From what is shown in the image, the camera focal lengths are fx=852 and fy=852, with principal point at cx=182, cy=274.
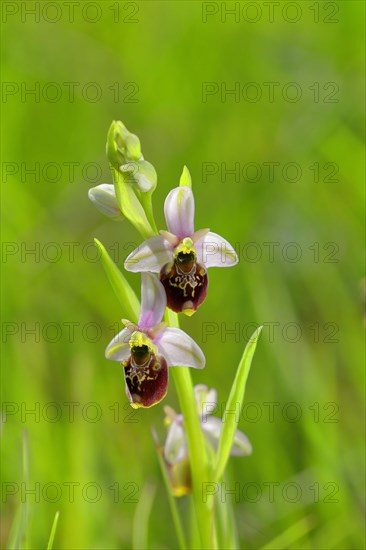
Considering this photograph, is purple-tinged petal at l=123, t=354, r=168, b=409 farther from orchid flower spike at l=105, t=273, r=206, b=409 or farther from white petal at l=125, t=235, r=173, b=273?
white petal at l=125, t=235, r=173, b=273

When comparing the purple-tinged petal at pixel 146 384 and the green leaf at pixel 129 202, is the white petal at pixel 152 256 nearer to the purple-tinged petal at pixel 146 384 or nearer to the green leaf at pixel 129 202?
the green leaf at pixel 129 202

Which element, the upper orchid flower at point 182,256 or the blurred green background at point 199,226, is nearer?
the upper orchid flower at point 182,256

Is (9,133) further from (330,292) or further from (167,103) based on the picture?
(330,292)

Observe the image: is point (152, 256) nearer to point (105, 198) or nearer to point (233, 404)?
point (105, 198)

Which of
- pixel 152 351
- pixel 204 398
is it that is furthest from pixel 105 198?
pixel 204 398

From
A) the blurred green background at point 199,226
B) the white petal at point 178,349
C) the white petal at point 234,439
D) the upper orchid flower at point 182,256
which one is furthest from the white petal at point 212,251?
the blurred green background at point 199,226

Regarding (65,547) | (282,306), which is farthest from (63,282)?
(65,547)

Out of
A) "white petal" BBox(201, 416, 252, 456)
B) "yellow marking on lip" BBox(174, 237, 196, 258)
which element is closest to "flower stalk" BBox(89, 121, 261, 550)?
"yellow marking on lip" BBox(174, 237, 196, 258)
